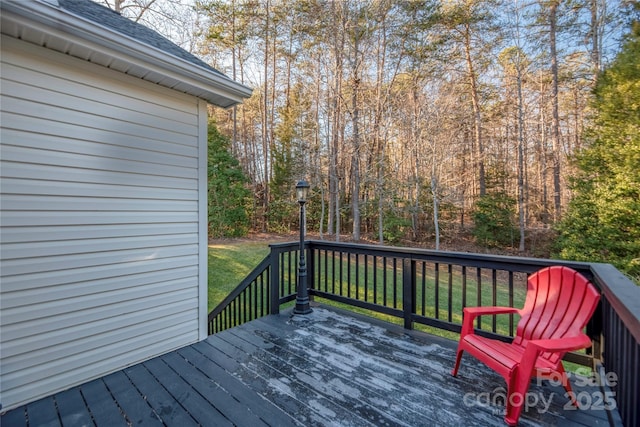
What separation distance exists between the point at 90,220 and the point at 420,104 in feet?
31.9

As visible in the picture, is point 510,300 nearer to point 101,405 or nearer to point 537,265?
point 537,265

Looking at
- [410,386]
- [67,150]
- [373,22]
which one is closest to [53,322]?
[67,150]

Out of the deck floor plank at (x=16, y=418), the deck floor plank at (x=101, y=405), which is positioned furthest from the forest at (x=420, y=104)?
the deck floor plank at (x=16, y=418)

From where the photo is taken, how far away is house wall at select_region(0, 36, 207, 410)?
1.96 meters

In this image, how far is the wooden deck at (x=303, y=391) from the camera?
1.84 m

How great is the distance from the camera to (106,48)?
209 centimetres

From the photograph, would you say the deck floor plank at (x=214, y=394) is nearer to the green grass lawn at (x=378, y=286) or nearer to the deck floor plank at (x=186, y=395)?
the deck floor plank at (x=186, y=395)

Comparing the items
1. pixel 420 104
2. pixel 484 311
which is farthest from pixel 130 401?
pixel 420 104

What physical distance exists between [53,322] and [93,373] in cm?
54

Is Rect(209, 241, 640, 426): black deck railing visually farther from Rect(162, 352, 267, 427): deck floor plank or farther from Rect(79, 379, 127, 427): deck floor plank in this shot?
Rect(79, 379, 127, 427): deck floor plank

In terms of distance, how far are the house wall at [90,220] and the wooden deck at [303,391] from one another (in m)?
0.30

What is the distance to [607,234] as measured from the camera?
650cm

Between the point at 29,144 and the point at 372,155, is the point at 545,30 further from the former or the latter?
the point at 29,144

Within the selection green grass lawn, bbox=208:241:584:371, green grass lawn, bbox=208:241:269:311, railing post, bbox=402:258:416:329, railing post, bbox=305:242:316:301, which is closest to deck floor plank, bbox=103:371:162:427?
railing post, bbox=305:242:316:301
